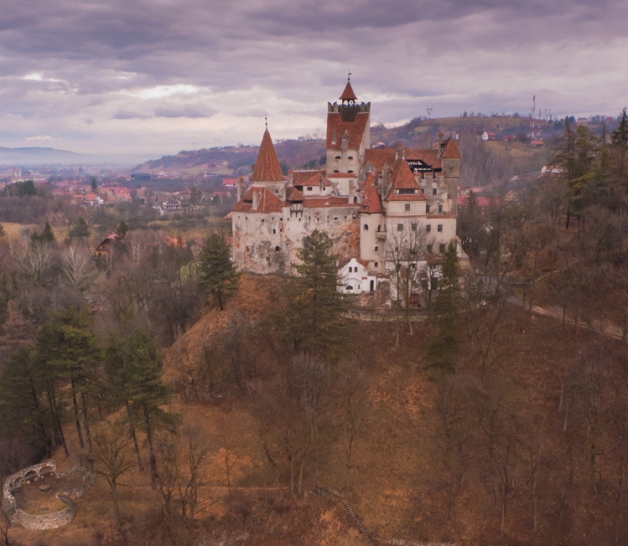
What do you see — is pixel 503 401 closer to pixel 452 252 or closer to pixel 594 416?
pixel 594 416

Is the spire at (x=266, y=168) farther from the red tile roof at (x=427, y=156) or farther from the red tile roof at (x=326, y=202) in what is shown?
the red tile roof at (x=427, y=156)

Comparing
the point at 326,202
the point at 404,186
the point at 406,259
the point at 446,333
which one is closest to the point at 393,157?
the point at 404,186

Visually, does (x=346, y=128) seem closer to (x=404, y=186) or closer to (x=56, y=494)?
(x=404, y=186)

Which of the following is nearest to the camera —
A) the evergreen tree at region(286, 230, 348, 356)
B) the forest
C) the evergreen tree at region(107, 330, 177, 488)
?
the evergreen tree at region(107, 330, 177, 488)

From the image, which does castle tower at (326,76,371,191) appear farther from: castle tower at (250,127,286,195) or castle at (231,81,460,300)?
castle tower at (250,127,286,195)

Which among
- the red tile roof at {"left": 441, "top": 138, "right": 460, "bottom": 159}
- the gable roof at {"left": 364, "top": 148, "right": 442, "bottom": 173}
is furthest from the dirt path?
the gable roof at {"left": 364, "top": 148, "right": 442, "bottom": 173}

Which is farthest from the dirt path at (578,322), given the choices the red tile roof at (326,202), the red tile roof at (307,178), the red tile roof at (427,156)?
the red tile roof at (307,178)
